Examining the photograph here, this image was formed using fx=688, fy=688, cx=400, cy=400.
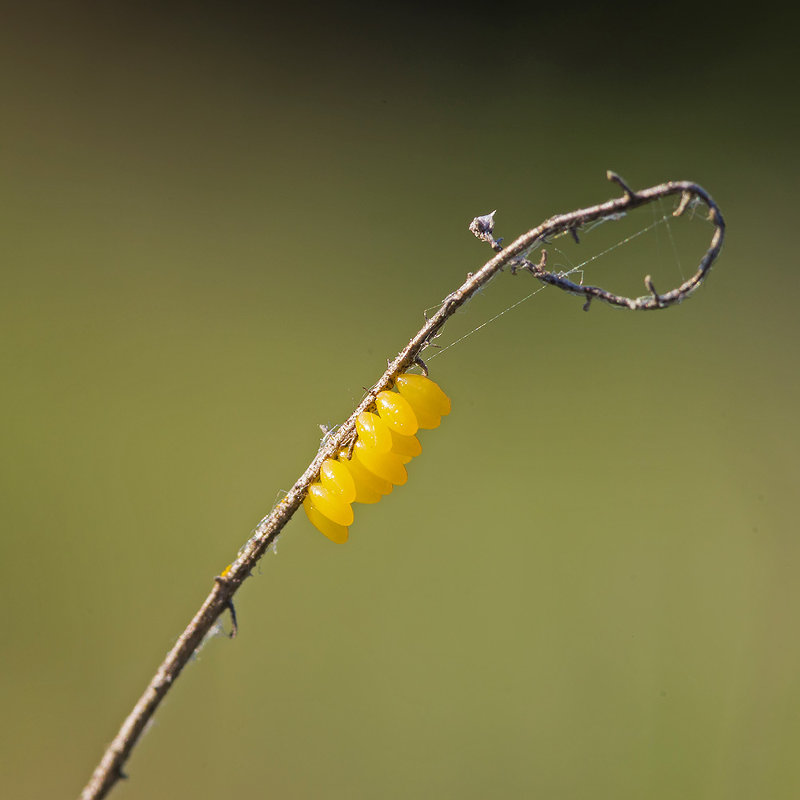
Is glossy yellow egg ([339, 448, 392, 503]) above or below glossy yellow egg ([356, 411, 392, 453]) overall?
below

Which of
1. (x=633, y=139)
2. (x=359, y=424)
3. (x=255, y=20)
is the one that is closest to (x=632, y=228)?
(x=633, y=139)

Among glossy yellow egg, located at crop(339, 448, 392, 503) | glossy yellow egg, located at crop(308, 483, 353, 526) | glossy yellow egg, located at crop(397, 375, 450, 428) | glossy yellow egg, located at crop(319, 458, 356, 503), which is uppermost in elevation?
glossy yellow egg, located at crop(397, 375, 450, 428)

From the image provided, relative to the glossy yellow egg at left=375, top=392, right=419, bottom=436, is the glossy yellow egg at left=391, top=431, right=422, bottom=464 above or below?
below

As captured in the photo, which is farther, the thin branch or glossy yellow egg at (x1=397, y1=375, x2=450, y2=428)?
glossy yellow egg at (x1=397, y1=375, x2=450, y2=428)

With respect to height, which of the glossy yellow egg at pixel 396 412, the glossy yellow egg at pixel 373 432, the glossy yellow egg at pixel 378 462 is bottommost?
the glossy yellow egg at pixel 378 462

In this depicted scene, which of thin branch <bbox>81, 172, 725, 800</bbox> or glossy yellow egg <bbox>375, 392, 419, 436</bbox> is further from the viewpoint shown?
glossy yellow egg <bbox>375, 392, 419, 436</bbox>

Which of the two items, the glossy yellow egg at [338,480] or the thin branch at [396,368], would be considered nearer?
the thin branch at [396,368]

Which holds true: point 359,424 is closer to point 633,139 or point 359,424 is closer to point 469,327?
point 469,327

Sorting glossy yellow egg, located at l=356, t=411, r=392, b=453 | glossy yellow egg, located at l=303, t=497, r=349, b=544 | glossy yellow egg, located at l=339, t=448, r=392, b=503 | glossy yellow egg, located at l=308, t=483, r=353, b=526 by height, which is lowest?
glossy yellow egg, located at l=303, t=497, r=349, b=544

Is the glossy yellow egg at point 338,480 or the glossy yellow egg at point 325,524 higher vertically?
the glossy yellow egg at point 338,480
